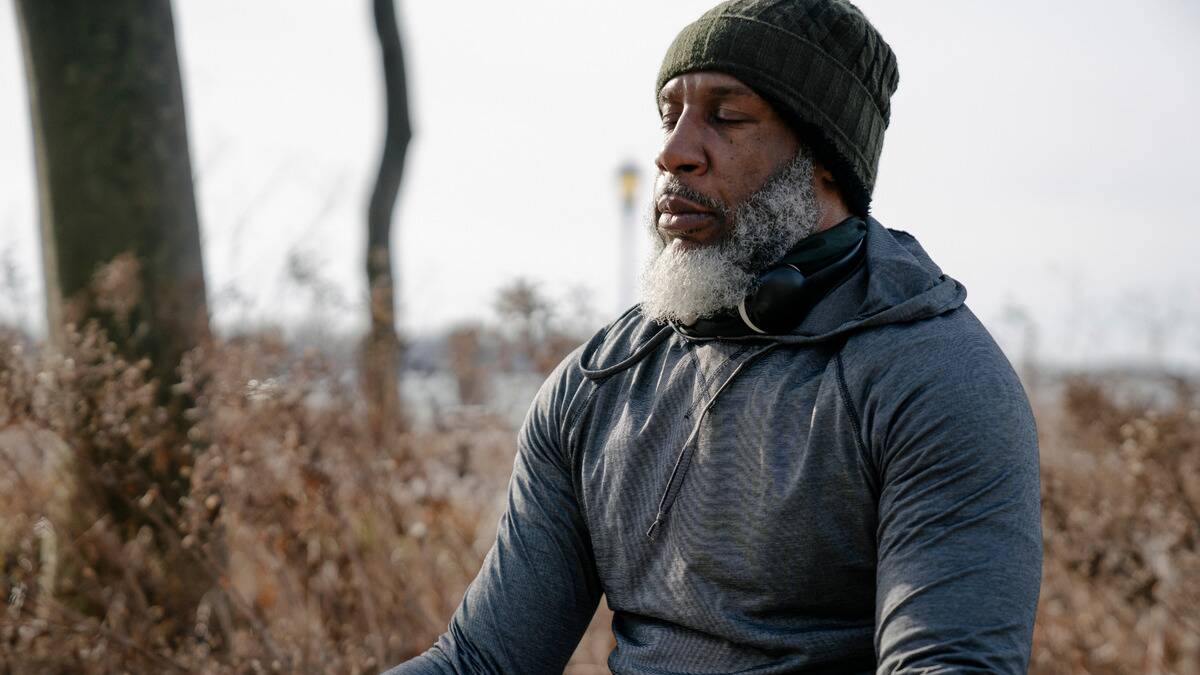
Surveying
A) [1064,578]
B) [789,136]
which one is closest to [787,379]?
[789,136]

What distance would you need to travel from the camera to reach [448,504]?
447 centimetres

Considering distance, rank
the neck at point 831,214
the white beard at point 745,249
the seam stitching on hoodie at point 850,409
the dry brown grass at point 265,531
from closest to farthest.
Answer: the seam stitching on hoodie at point 850,409, the white beard at point 745,249, the neck at point 831,214, the dry brown grass at point 265,531

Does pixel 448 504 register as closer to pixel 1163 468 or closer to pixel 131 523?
pixel 131 523

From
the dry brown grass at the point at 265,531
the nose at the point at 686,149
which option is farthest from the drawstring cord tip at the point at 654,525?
the dry brown grass at the point at 265,531

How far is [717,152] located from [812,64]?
0.26 m

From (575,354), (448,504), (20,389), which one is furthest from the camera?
(448,504)

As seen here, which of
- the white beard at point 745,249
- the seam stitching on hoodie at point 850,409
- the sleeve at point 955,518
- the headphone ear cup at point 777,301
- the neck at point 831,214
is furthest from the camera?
the neck at point 831,214

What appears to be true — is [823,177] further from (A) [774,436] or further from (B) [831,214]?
(A) [774,436]

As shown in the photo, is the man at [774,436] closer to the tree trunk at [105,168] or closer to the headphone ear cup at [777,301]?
the headphone ear cup at [777,301]

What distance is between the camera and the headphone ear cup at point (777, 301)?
2.10 m

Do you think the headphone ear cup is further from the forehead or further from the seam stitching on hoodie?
the forehead

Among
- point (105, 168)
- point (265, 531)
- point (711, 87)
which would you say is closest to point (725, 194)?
point (711, 87)

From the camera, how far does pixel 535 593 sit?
7.86 feet

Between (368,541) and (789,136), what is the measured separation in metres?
2.73
